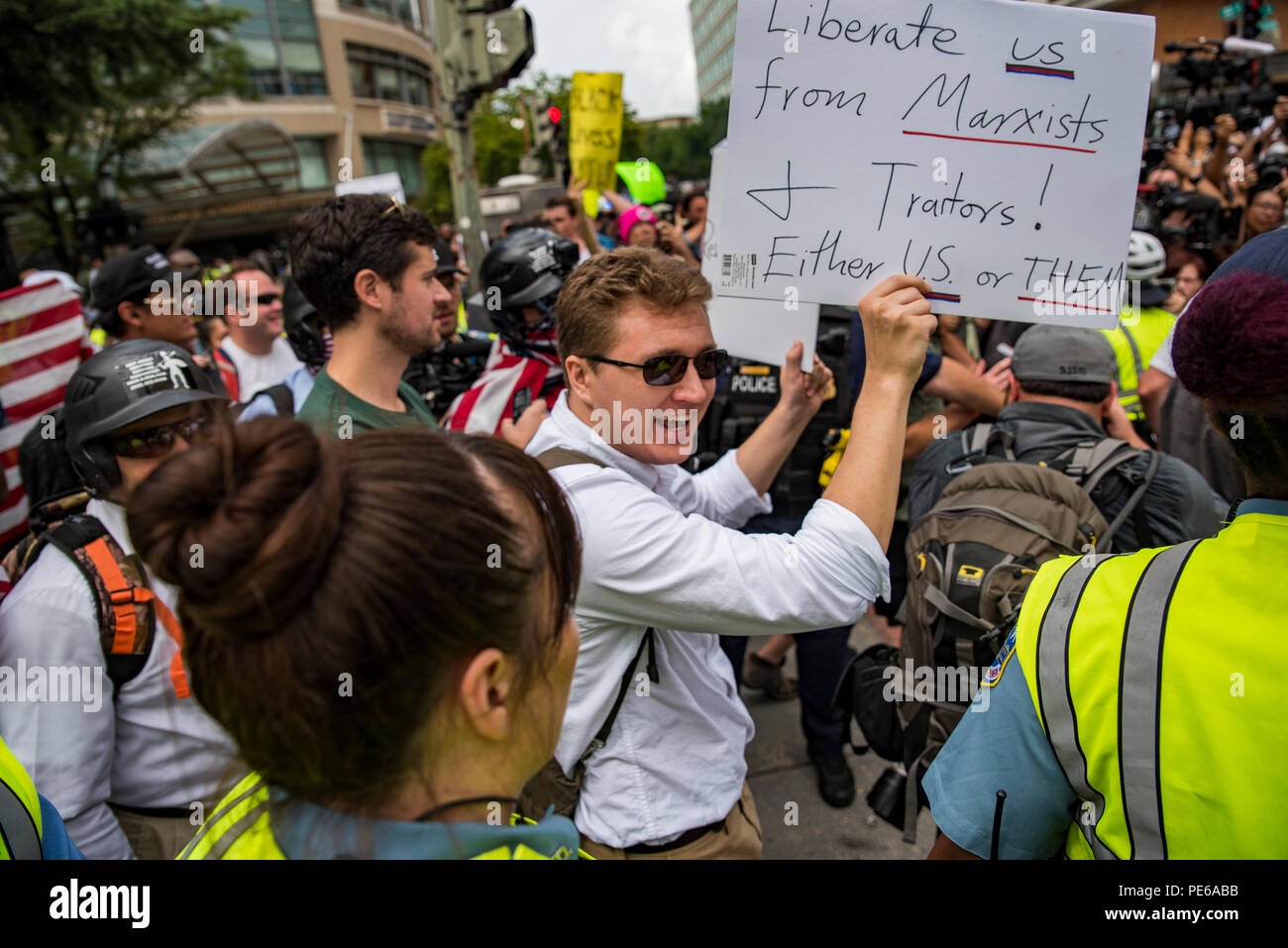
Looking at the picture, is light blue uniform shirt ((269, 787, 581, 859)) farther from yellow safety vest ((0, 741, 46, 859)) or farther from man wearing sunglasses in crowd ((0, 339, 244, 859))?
man wearing sunglasses in crowd ((0, 339, 244, 859))

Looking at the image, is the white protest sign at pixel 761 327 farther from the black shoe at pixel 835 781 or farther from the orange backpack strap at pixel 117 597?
the black shoe at pixel 835 781

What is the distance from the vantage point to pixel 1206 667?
0.96 metres

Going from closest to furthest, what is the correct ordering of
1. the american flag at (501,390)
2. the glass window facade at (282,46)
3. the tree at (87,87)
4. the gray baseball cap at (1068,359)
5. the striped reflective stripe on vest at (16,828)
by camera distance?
the striped reflective stripe on vest at (16,828), the gray baseball cap at (1068,359), the american flag at (501,390), the tree at (87,87), the glass window facade at (282,46)

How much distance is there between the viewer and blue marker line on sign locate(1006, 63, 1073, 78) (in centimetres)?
136

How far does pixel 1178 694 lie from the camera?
97 cm

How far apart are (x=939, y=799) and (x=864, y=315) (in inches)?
33.3

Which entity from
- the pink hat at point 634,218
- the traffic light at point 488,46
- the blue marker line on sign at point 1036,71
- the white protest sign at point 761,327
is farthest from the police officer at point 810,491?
the traffic light at point 488,46

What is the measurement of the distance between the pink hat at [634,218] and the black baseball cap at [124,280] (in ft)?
10.3

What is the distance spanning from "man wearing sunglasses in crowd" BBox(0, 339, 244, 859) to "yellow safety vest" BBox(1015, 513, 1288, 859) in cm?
163

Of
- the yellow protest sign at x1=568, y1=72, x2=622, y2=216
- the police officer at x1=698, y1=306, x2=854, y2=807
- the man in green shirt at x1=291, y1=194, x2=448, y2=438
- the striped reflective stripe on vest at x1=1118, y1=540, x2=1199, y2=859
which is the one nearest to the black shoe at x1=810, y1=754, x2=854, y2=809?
the police officer at x1=698, y1=306, x2=854, y2=807

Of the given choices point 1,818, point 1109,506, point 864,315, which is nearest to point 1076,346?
point 1109,506

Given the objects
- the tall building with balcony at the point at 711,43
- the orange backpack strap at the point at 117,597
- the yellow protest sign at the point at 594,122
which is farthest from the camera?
the tall building with balcony at the point at 711,43

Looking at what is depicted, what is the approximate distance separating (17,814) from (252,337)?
13.2 feet

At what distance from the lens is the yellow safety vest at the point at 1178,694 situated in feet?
3.07
